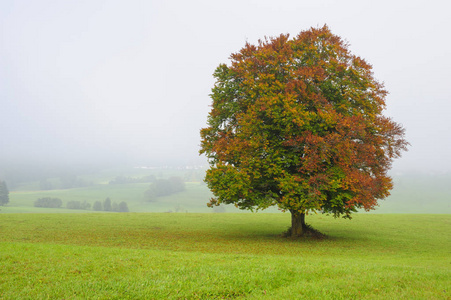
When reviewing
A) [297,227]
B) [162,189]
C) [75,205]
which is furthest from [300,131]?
[162,189]

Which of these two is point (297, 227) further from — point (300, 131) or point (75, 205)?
point (75, 205)

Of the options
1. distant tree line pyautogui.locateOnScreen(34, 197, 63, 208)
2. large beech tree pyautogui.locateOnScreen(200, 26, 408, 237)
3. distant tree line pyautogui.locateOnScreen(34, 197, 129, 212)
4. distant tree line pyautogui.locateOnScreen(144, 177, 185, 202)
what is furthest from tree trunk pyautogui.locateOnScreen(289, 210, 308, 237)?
distant tree line pyautogui.locateOnScreen(144, 177, 185, 202)

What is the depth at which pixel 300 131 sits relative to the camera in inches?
862

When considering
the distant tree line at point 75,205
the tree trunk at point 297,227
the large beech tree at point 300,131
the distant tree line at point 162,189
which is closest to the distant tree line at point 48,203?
the distant tree line at point 75,205

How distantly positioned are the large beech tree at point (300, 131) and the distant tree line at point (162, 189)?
506ft

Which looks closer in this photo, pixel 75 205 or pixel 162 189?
pixel 75 205

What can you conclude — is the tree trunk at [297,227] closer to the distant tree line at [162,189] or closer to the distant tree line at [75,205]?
the distant tree line at [75,205]

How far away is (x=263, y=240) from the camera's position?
23531mm

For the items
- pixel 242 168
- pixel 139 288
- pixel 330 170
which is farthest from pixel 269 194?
pixel 139 288

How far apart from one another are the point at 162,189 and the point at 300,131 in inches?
6616

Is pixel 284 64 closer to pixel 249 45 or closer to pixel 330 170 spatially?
pixel 249 45

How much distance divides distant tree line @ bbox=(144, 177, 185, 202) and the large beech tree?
154 metres

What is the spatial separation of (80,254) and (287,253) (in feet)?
40.7

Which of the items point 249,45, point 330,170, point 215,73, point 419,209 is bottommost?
point 419,209
